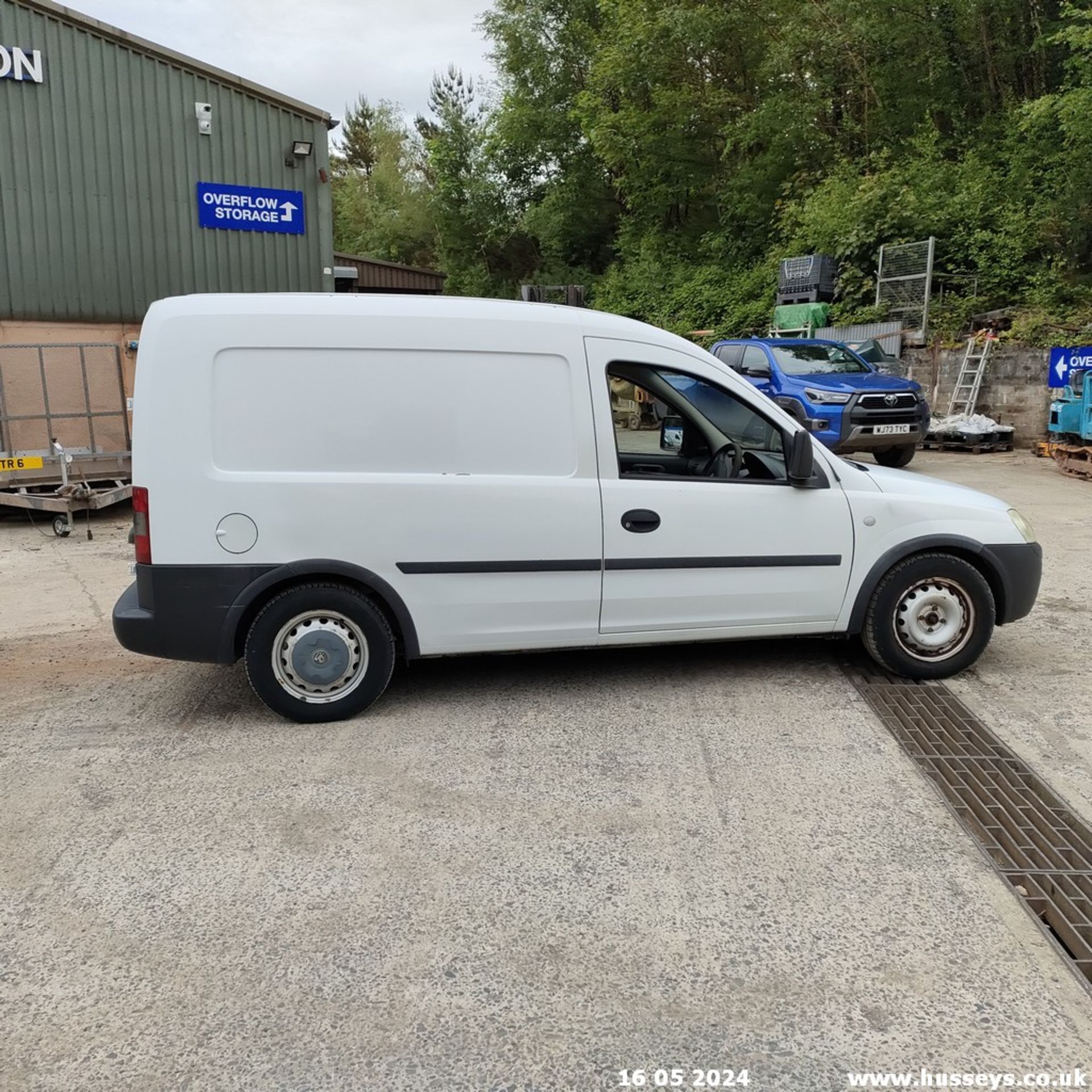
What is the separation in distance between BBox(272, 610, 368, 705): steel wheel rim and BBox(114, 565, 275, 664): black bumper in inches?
10.5

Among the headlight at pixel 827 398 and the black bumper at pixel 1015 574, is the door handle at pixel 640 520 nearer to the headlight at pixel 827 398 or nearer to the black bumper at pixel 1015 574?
the black bumper at pixel 1015 574

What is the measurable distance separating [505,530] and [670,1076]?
2.62 metres

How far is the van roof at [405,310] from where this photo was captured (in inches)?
164

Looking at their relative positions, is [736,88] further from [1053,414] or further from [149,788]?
[149,788]

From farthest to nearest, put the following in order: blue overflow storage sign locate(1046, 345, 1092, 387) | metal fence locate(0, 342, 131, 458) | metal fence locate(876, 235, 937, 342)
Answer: metal fence locate(876, 235, 937, 342) → blue overflow storage sign locate(1046, 345, 1092, 387) → metal fence locate(0, 342, 131, 458)

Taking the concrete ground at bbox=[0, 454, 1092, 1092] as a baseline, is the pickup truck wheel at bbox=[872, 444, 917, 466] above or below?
above

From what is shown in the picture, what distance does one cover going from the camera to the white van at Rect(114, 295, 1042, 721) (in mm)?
4160

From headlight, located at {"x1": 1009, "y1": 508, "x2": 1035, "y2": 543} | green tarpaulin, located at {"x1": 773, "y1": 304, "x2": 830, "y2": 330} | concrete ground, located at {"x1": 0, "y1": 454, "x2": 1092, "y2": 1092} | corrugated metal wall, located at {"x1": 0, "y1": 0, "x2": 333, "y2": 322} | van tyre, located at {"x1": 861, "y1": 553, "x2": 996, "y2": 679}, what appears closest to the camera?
concrete ground, located at {"x1": 0, "y1": 454, "x2": 1092, "y2": 1092}

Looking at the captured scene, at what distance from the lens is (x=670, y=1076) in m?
2.21

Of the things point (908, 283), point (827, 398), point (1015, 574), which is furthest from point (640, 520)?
point (908, 283)

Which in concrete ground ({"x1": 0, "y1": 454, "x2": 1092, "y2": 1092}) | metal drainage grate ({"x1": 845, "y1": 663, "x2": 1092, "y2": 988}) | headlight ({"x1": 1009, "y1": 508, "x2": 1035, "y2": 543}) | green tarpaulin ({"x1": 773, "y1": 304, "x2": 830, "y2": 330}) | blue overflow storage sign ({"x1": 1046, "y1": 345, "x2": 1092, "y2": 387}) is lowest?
concrete ground ({"x1": 0, "y1": 454, "x2": 1092, "y2": 1092})

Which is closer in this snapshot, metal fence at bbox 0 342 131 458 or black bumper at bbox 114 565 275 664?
black bumper at bbox 114 565 275 664

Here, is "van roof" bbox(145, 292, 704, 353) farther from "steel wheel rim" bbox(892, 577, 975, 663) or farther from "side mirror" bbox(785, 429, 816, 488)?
"steel wheel rim" bbox(892, 577, 975, 663)

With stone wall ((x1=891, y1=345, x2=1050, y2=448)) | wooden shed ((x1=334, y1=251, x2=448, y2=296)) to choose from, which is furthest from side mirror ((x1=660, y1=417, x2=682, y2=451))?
wooden shed ((x1=334, y1=251, x2=448, y2=296))
